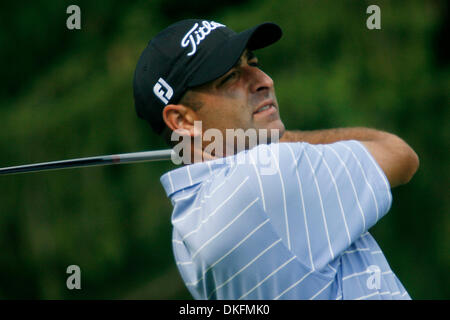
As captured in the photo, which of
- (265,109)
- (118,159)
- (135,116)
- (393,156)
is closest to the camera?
(393,156)

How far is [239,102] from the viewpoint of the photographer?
152 cm

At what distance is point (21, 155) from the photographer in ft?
14.7

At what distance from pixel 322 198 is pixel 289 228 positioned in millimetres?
81

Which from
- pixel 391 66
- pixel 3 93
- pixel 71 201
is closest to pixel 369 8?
pixel 391 66

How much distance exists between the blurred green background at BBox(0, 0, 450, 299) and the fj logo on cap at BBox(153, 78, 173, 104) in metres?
2.59

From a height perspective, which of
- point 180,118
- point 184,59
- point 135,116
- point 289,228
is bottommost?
point 135,116

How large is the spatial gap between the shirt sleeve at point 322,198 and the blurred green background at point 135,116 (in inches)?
108

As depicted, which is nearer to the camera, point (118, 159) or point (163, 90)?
point (163, 90)

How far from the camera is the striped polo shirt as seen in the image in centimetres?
130

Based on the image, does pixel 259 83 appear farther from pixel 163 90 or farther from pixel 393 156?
pixel 393 156

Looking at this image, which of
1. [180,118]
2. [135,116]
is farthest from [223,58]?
[135,116]

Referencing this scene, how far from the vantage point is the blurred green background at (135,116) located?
13.9 ft

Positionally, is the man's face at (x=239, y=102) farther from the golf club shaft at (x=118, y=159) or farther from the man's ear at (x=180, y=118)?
the golf club shaft at (x=118, y=159)

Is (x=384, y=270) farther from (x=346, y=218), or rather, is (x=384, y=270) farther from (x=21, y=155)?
(x=21, y=155)
